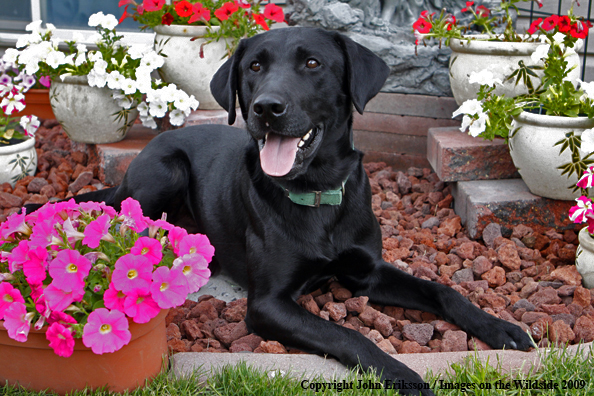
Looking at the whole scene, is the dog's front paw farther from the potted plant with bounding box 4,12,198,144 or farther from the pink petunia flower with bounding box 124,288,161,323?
the potted plant with bounding box 4,12,198,144

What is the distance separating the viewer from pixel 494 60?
348cm

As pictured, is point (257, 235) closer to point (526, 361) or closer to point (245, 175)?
point (245, 175)

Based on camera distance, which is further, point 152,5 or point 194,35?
point 194,35

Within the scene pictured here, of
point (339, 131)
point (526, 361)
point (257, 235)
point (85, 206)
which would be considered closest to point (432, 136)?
point (339, 131)

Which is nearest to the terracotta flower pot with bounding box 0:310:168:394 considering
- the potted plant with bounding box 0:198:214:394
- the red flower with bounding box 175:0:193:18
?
the potted plant with bounding box 0:198:214:394

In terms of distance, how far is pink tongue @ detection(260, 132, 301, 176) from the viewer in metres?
2.13

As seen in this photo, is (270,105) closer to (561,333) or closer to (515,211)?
(561,333)

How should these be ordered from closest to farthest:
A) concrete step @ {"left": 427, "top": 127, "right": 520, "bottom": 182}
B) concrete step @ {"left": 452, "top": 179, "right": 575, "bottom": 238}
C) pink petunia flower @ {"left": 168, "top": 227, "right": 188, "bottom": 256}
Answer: pink petunia flower @ {"left": 168, "top": 227, "right": 188, "bottom": 256}, concrete step @ {"left": 452, "top": 179, "right": 575, "bottom": 238}, concrete step @ {"left": 427, "top": 127, "right": 520, "bottom": 182}

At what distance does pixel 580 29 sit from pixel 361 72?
1.71m

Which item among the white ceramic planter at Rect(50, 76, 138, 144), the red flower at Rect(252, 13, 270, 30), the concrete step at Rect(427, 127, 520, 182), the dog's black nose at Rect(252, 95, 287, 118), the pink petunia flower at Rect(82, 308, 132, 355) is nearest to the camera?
the pink petunia flower at Rect(82, 308, 132, 355)

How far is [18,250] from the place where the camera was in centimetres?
166

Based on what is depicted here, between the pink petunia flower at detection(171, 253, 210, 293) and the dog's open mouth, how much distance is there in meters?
0.51

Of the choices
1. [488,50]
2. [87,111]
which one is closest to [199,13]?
[87,111]

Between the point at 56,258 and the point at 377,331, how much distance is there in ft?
3.91
